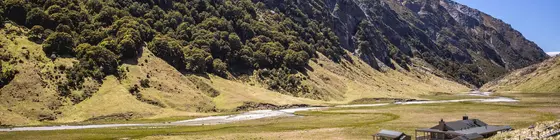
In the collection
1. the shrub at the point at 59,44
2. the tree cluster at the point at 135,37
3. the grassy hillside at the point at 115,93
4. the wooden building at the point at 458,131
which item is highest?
the tree cluster at the point at 135,37

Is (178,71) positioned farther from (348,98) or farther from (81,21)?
(348,98)

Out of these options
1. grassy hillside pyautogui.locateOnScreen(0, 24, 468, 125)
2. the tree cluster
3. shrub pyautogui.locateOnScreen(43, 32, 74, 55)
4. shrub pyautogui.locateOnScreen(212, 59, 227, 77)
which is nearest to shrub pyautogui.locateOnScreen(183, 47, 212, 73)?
the tree cluster

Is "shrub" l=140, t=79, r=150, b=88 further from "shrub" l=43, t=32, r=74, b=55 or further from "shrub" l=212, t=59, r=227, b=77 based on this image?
"shrub" l=212, t=59, r=227, b=77

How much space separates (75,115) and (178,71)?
4766 centimetres

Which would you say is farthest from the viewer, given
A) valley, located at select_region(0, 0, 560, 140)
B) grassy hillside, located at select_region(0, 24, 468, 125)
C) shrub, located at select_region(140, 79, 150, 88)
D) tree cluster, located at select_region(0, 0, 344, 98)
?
tree cluster, located at select_region(0, 0, 344, 98)

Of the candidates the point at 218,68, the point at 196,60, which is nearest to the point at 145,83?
the point at 196,60

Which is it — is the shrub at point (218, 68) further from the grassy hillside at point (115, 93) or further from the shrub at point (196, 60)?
the grassy hillside at point (115, 93)

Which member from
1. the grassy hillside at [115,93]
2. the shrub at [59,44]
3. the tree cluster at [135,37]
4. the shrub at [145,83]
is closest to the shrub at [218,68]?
the tree cluster at [135,37]

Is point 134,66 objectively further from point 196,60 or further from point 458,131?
point 458,131

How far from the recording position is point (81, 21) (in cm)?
14100

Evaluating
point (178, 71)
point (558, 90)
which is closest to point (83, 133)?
point (178, 71)

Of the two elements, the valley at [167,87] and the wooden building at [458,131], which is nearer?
the wooden building at [458,131]

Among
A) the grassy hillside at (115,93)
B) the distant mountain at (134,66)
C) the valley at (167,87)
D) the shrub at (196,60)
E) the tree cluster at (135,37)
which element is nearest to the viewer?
the valley at (167,87)

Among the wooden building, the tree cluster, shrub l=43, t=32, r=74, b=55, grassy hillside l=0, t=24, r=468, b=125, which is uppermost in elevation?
the tree cluster
